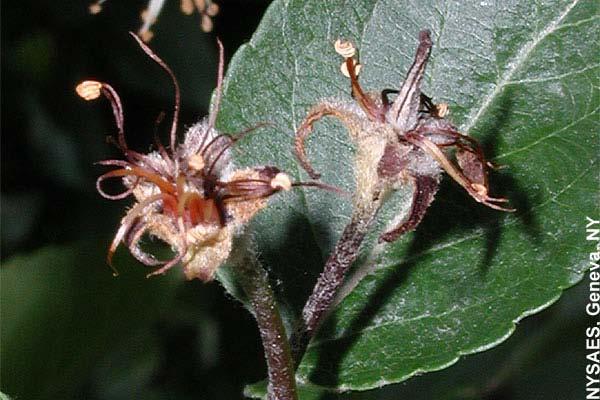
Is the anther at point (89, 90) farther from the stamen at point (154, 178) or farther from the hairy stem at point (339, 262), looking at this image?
the hairy stem at point (339, 262)

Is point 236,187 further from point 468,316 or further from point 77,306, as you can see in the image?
point 77,306

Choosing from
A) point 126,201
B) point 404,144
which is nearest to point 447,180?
point 404,144

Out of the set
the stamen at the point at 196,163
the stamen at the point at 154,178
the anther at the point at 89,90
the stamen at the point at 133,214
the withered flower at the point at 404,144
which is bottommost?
the stamen at the point at 133,214

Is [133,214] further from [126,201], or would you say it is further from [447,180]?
[126,201]

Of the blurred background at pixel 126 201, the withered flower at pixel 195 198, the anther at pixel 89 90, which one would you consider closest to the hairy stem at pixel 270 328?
the withered flower at pixel 195 198

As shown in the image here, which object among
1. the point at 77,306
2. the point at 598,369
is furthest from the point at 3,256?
the point at 598,369

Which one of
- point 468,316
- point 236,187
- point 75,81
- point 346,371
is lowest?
point 75,81
